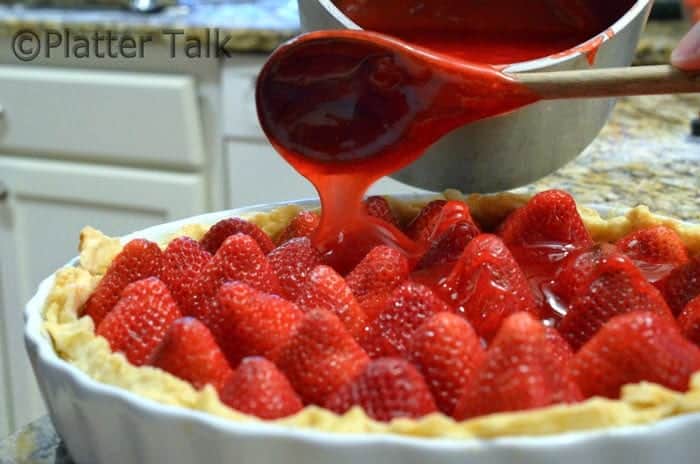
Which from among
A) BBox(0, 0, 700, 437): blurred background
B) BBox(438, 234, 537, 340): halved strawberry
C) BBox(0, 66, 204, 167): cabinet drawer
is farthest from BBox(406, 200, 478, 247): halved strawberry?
BBox(0, 66, 204, 167): cabinet drawer

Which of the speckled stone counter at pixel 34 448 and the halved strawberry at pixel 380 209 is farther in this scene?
the halved strawberry at pixel 380 209

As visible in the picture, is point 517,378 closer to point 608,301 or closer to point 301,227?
point 608,301

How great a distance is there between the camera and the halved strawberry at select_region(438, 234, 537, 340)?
2.97 feet

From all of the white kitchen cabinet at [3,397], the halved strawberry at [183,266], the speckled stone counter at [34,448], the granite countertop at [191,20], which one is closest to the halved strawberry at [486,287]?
the halved strawberry at [183,266]

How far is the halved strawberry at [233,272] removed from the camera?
0.96 m

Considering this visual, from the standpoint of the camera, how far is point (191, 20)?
2.28 m

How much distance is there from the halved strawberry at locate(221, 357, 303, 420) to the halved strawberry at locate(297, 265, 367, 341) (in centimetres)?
17

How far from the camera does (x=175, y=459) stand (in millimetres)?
697

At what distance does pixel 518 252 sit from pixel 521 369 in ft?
1.39

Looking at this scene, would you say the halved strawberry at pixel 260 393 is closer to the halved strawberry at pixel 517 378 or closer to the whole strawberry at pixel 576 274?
the halved strawberry at pixel 517 378

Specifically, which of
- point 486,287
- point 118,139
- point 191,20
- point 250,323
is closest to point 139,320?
point 250,323

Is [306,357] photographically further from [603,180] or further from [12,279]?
[12,279]

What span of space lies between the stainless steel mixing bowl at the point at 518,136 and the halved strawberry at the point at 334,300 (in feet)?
0.97

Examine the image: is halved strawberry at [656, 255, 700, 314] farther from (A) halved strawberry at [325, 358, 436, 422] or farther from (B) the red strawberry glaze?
(A) halved strawberry at [325, 358, 436, 422]
